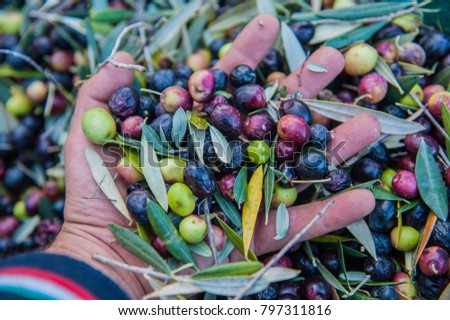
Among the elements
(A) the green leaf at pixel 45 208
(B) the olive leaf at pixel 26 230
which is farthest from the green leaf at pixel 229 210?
(B) the olive leaf at pixel 26 230

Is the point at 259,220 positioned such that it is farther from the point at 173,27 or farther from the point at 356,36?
the point at 173,27

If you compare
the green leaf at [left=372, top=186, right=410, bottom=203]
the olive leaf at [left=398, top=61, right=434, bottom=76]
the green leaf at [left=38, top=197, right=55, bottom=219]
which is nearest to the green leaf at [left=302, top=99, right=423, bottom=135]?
the green leaf at [left=372, top=186, right=410, bottom=203]

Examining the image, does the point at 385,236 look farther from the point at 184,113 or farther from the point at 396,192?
the point at 184,113

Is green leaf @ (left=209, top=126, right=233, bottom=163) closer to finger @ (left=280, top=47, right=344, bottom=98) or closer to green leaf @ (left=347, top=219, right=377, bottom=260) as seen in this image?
finger @ (left=280, top=47, right=344, bottom=98)

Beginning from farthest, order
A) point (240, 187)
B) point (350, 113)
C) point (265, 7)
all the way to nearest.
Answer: point (265, 7), point (350, 113), point (240, 187)

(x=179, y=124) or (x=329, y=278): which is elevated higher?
(x=179, y=124)

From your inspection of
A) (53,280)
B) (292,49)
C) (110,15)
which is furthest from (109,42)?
(53,280)
